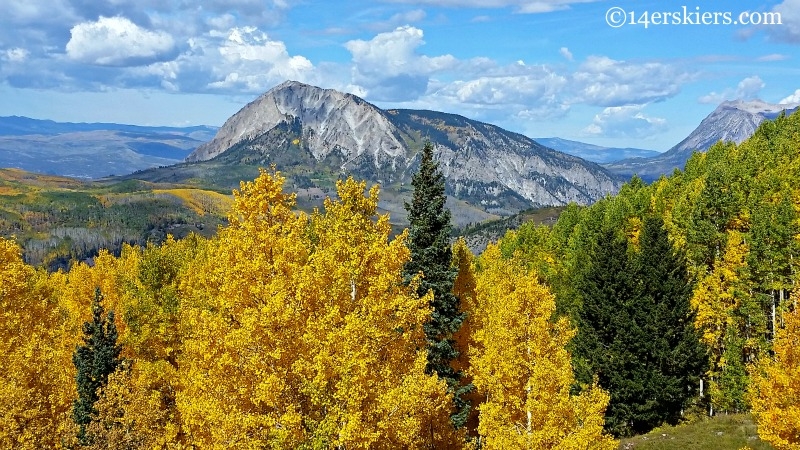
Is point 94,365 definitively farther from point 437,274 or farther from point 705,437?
point 705,437

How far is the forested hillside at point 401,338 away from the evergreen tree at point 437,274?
4.8 inches

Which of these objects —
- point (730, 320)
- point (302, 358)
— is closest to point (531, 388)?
point (302, 358)

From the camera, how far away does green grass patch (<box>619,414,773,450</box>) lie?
37.6 meters

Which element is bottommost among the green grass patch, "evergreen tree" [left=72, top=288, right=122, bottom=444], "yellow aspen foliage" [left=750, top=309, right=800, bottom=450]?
the green grass patch

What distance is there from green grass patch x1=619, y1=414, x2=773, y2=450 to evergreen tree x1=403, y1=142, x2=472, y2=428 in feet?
44.0

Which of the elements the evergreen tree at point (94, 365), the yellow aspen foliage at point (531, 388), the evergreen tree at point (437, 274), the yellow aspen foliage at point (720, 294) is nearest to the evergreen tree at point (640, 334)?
the yellow aspen foliage at point (720, 294)

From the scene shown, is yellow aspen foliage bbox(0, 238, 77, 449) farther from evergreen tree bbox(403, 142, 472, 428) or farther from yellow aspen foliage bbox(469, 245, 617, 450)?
yellow aspen foliage bbox(469, 245, 617, 450)

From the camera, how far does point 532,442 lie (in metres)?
25.1

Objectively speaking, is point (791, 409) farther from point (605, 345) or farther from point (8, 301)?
point (8, 301)

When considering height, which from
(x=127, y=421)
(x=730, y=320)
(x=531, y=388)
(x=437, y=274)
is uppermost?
(x=437, y=274)

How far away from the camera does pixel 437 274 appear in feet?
114

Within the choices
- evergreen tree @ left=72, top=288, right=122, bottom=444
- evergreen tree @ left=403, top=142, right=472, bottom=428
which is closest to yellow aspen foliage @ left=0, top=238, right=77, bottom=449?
evergreen tree @ left=72, top=288, right=122, bottom=444

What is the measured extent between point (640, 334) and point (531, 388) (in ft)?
66.0

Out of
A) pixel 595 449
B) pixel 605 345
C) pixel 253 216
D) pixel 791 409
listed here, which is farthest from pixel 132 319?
pixel 791 409
